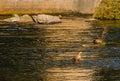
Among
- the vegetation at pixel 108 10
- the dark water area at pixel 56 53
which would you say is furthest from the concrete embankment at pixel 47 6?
the dark water area at pixel 56 53

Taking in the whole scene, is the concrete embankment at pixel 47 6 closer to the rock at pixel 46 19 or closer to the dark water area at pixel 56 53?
the rock at pixel 46 19

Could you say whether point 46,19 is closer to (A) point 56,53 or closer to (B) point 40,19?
(B) point 40,19

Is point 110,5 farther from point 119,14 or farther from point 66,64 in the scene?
→ point 66,64

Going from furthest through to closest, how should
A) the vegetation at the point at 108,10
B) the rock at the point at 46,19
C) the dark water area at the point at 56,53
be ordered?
the vegetation at the point at 108,10 → the rock at the point at 46,19 → the dark water area at the point at 56,53

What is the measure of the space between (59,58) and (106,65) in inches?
154

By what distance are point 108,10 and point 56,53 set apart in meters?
22.3

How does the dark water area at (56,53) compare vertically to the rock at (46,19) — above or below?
above

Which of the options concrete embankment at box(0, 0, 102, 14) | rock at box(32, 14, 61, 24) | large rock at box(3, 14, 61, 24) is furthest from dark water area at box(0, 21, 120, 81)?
concrete embankment at box(0, 0, 102, 14)

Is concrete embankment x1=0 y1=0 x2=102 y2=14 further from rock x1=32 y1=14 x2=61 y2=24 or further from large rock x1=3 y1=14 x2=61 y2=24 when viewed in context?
rock x1=32 y1=14 x2=61 y2=24

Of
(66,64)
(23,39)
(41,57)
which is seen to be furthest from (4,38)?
(66,64)

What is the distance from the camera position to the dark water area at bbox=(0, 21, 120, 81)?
1204 inches

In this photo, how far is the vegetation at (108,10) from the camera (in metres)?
57.9

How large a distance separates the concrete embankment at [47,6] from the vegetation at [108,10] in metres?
2.23

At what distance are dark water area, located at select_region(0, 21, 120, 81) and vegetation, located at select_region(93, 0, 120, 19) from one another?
5845mm
